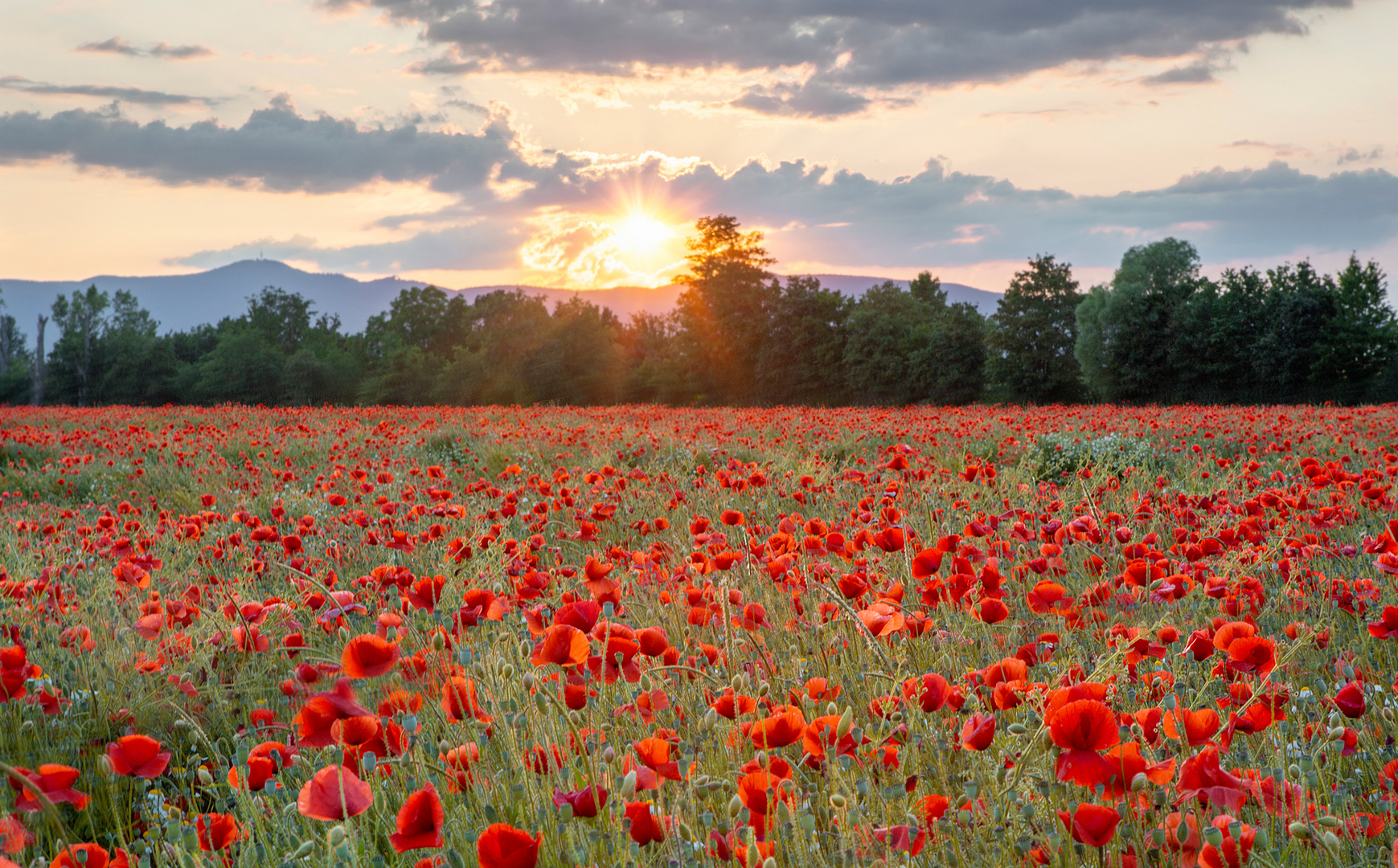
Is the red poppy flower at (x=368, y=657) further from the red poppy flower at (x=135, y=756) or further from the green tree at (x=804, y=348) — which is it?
the green tree at (x=804, y=348)

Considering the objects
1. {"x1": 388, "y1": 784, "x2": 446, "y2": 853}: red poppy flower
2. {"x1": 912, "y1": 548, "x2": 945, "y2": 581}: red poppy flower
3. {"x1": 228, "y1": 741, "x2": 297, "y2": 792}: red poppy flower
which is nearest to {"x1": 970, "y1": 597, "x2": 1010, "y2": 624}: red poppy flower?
{"x1": 912, "y1": 548, "x2": 945, "y2": 581}: red poppy flower

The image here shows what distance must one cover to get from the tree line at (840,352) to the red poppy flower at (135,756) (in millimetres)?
37356

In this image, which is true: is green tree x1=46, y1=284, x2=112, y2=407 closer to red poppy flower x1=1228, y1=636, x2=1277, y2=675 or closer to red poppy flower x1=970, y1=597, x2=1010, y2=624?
red poppy flower x1=970, y1=597, x2=1010, y2=624

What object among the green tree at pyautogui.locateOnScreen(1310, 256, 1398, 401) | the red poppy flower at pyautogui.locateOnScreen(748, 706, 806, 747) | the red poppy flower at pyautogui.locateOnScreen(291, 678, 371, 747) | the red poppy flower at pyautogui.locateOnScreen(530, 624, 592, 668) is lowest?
the red poppy flower at pyautogui.locateOnScreen(748, 706, 806, 747)

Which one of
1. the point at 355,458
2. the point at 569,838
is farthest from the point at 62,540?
the point at 569,838

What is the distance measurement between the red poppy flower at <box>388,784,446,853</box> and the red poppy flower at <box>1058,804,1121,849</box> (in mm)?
1025

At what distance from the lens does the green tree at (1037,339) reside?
3694 centimetres

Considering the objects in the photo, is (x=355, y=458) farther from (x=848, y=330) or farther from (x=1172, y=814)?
(x=848, y=330)

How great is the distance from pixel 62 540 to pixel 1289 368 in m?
40.1

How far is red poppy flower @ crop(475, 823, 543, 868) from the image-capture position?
46.0 inches

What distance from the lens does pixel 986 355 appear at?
37.4m

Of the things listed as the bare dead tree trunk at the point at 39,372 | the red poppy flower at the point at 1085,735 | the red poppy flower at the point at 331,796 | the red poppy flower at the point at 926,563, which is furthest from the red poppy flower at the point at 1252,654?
the bare dead tree trunk at the point at 39,372

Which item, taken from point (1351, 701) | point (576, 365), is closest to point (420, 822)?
point (1351, 701)

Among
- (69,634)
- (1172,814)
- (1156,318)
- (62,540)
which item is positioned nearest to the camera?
(1172,814)
